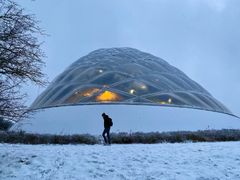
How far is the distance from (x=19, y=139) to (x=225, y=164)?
8259mm

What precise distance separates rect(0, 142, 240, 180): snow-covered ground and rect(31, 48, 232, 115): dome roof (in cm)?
1083

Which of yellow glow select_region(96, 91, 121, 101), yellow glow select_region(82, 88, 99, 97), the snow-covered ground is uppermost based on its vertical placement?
yellow glow select_region(82, 88, 99, 97)

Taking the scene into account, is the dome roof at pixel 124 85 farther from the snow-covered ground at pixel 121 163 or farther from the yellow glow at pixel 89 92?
the snow-covered ground at pixel 121 163

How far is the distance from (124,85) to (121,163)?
14.0 metres

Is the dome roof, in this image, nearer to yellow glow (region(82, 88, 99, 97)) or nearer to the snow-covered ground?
yellow glow (region(82, 88, 99, 97))

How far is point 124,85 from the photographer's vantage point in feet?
85.6

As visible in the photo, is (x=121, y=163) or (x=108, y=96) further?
(x=108, y=96)

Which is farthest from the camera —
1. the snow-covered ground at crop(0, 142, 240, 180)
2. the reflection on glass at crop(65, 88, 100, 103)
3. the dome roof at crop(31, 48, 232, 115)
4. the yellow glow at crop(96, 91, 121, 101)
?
the reflection on glass at crop(65, 88, 100, 103)

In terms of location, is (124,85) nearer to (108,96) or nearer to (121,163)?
(108,96)

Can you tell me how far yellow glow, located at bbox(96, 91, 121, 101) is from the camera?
24.8 m

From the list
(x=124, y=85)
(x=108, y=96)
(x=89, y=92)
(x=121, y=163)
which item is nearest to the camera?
(x=121, y=163)

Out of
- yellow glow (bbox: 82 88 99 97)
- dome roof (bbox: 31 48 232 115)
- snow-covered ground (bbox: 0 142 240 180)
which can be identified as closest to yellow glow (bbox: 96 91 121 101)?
dome roof (bbox: 31 48 232 115)

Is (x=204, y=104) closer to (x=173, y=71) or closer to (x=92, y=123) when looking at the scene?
(x=173, y=71)

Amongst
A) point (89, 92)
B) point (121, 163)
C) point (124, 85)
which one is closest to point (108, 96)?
point (89, 92)
